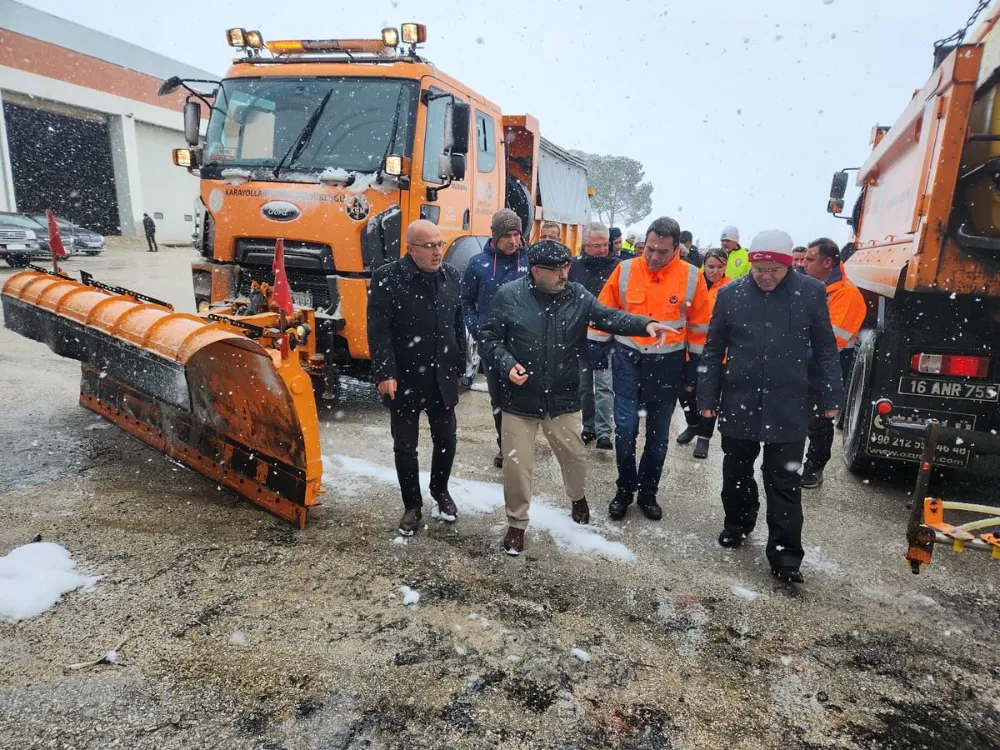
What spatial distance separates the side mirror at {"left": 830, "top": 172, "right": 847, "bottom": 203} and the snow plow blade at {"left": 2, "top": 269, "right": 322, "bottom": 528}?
24.2 ft

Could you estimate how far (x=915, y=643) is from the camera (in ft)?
8.73

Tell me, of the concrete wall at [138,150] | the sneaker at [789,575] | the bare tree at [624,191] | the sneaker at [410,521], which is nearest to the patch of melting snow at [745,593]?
the sneaker at [789,575]

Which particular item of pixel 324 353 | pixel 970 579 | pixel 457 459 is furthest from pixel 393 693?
pixel 324 353

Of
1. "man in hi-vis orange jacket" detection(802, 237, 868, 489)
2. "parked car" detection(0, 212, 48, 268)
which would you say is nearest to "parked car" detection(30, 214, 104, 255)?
"parked car" detection(0, 212, 48, 268)

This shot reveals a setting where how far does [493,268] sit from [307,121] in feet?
7.84

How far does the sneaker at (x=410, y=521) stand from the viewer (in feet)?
11.4

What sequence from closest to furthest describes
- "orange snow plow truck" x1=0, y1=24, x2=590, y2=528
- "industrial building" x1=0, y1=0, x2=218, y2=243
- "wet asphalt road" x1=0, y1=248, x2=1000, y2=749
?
"wet asphalt road" x1=0, y1=248, x2=1000, y2=749 < "orange snow plow truck" x1=0, y1=24, x2=590, y2=528 < "industrial building" x1=0, y1=0, x2=218, y2=243

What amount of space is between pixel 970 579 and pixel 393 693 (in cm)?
294

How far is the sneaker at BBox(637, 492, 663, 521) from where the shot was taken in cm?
386

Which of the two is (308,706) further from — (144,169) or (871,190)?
(144,169)

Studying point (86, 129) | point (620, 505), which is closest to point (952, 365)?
point (620, 505)

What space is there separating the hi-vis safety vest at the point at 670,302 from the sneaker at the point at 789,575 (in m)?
1.29

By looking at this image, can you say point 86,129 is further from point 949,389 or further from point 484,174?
point 949,389

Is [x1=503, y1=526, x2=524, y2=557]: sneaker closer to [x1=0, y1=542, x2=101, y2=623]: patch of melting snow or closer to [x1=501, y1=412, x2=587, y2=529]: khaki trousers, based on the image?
[x1=501, y1=412, x2=587, y2=529]: khaki trousers
